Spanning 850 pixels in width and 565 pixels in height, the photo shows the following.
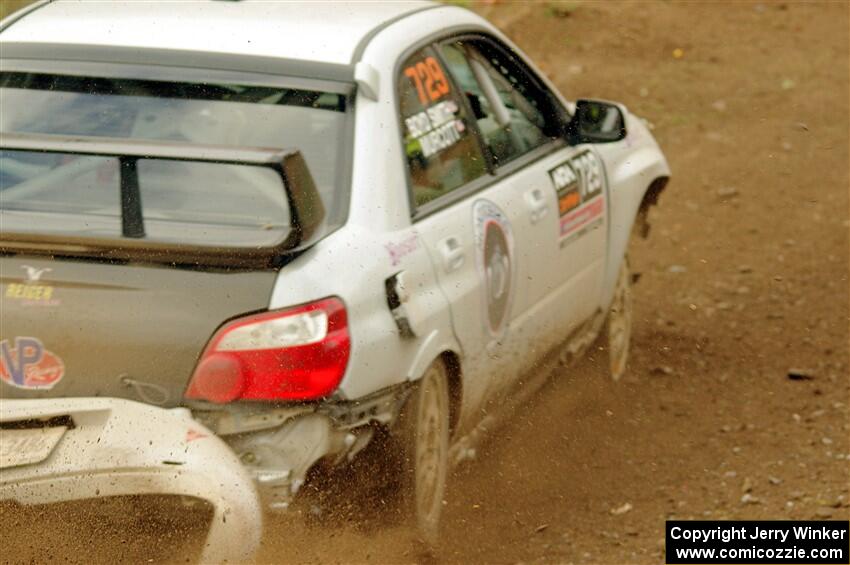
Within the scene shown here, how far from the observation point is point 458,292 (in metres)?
4.81

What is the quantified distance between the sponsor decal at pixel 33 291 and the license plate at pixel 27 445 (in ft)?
1.13

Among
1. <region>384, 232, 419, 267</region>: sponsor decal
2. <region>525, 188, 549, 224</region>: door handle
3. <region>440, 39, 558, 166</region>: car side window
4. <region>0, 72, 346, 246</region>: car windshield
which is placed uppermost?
<region>0, 72, 346, 246</region>: car windshield

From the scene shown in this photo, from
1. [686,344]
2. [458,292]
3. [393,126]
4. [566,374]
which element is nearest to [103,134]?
[393,126]

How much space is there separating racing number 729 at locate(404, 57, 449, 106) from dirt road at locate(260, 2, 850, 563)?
1.37m

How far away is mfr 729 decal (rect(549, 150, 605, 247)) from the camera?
5758 mm

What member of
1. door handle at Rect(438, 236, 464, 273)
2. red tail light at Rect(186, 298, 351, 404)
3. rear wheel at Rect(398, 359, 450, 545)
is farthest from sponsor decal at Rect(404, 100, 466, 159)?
red tail light at Rect(186, 298, 351, 404)

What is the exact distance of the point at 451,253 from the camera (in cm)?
480

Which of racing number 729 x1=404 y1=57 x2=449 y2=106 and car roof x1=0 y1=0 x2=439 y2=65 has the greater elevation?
car roof x1=0 y1=0 x2=439 y2=65

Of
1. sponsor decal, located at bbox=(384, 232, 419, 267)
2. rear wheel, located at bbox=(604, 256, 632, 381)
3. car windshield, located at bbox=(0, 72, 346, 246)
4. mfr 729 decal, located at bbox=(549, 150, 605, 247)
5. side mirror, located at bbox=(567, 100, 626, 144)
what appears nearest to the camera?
car windshield, located at bbox=(0, 72, 346, 246)

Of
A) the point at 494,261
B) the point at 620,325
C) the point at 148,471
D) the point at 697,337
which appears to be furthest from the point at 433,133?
the point at 697,337

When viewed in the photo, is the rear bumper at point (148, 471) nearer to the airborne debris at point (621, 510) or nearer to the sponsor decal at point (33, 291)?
the sponsor decal at point (33, 291)

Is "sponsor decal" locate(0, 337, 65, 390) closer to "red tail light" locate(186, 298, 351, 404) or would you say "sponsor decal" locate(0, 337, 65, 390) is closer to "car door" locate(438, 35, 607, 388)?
"red tail light" locate(186, 298, 351, 404)

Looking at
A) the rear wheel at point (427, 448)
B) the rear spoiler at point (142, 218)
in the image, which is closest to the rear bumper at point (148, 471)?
the rear spoiler at point (142, 218)

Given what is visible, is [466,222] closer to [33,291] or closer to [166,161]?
[166,161]
